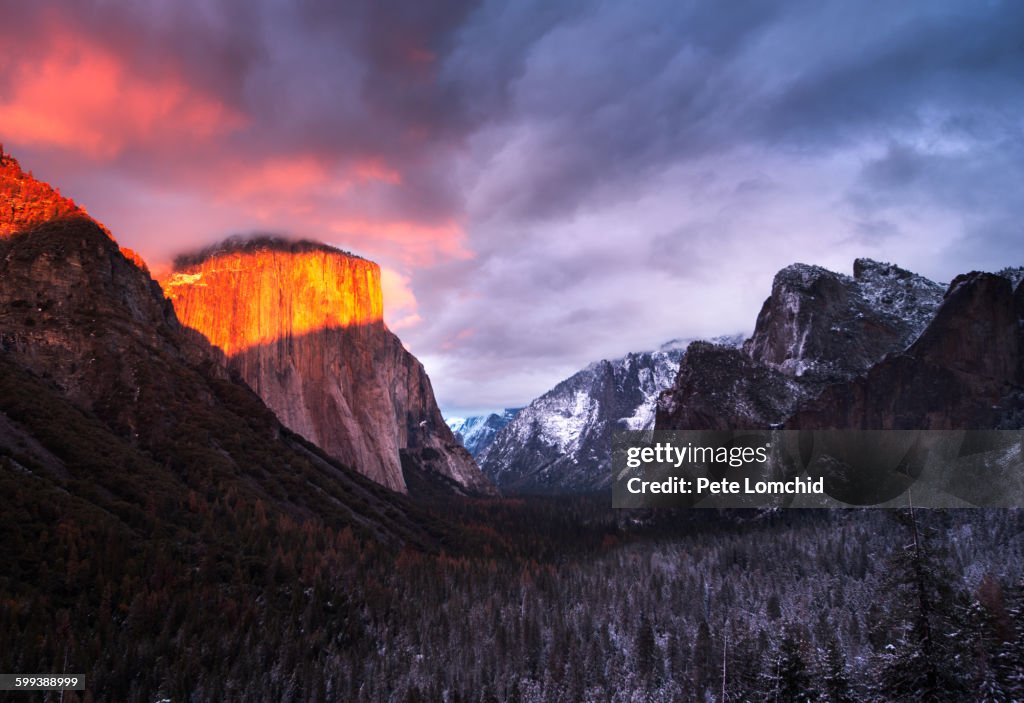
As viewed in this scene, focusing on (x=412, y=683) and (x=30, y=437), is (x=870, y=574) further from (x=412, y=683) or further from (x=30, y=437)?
(x=30, y=437)

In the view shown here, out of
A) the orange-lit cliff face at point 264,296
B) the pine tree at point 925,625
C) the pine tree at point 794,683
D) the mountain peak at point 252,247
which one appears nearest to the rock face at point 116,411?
the orange-lit cliff face at point 264,296

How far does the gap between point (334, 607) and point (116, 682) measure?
26255 mm

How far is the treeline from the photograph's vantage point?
42.4m

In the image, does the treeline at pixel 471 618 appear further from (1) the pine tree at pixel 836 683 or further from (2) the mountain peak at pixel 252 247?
(2) the mountain peak at pixel 252 247

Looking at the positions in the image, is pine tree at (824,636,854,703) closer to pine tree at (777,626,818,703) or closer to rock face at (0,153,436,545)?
pine tree at (777,626,818,703)

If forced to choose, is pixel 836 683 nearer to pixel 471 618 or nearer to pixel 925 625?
pixel 925 625

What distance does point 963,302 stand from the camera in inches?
7687

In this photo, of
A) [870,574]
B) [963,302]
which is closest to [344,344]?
[870,574]

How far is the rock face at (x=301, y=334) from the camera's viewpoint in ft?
493

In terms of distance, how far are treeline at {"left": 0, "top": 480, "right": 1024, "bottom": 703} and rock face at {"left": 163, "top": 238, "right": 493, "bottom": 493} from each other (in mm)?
58961

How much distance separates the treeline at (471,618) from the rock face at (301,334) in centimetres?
5896

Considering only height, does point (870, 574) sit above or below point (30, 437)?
below

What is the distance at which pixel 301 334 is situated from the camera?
6304 inches

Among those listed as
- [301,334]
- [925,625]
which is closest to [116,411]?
[301,334]
